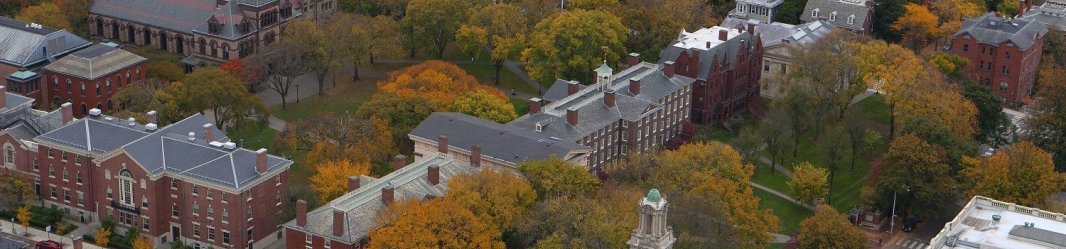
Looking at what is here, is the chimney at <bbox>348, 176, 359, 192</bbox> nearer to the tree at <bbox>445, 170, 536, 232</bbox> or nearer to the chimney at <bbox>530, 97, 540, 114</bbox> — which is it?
the tree at <bbox>445, 170, 536, 232</bbox>

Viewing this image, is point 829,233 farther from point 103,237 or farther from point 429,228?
point 103,237

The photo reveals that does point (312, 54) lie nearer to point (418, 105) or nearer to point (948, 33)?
point (418, 105)

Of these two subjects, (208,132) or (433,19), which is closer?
(208,132)

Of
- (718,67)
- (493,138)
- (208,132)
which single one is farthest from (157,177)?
(718,67)

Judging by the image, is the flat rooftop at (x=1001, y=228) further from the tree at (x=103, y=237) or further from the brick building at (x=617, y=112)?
the tree at (x=103, y=237)

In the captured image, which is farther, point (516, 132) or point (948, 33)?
point (948, 33)

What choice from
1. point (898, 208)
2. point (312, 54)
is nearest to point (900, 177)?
point (898, 208)
